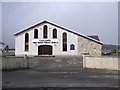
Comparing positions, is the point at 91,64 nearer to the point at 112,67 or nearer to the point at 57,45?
the point at 112,67

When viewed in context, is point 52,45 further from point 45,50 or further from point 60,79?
point 60,79

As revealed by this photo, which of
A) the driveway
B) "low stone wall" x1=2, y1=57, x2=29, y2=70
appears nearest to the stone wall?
"low stone wall" x1=2, y1=57, x2=29, y2=70

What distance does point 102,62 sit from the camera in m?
24.7

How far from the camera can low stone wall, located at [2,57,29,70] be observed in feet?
76.3

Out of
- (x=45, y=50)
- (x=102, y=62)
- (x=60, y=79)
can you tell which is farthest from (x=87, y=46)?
(x=60, y=79)

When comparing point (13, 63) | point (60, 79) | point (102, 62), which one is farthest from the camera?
point (102, 62)

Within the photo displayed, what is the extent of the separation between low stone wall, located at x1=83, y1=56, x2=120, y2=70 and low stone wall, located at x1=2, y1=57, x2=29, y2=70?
18.0ft

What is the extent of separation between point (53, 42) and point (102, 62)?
1436 inches

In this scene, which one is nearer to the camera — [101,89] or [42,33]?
[101,89]

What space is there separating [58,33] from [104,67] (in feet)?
121

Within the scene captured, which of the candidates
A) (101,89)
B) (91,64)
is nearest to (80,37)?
(91,64)

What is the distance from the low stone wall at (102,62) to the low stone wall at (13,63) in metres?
5.49

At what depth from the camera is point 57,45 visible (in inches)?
2403

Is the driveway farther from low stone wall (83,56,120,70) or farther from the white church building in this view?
the white church building
